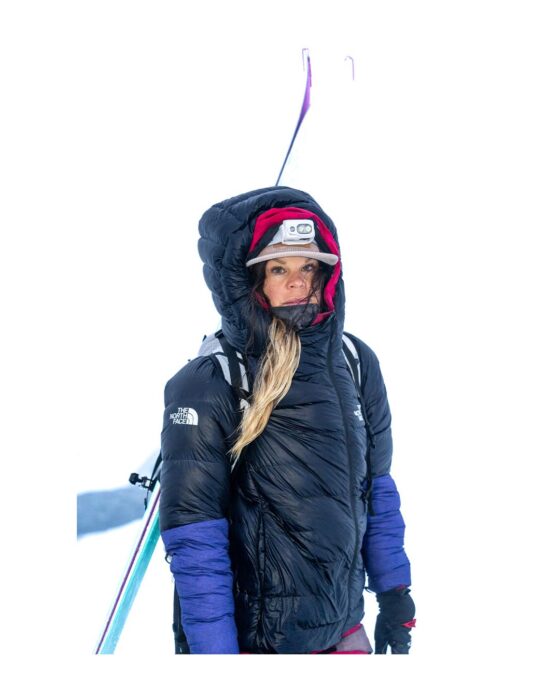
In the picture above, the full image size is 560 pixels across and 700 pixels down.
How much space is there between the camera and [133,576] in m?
2.52

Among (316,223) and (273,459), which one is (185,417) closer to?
(273,459)

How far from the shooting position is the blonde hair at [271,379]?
5.60 feet

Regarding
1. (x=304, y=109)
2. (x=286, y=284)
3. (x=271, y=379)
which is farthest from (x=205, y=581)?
(x=304, y=109)

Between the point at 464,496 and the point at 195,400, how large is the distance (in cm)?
130

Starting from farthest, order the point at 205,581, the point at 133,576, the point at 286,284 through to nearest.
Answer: the point at 133,576 → the point at 286,284 → the point at 205,581

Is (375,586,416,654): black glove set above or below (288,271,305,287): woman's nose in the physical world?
below

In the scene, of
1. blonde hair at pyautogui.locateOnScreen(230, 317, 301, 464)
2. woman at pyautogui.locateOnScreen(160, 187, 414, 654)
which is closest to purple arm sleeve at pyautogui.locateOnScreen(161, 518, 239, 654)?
woman at pyautogui.locateOnScreen(160, 187, 414, 654)

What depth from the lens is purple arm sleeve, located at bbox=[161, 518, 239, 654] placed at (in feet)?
5.43

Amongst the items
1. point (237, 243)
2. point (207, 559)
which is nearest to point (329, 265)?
point (237, 243)

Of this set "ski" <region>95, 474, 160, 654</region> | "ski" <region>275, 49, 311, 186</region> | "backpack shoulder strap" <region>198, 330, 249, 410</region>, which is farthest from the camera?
"ski" <region>275, 49, 311, 186</region>

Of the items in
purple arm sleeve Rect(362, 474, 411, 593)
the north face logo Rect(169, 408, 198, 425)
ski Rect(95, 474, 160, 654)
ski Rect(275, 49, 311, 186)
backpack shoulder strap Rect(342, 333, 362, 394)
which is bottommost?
ski Rect(95, 474, 160, 654)

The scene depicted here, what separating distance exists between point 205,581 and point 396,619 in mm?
633

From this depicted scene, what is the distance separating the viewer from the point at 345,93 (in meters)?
2.65

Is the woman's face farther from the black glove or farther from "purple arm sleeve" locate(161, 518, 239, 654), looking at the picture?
the black glove
